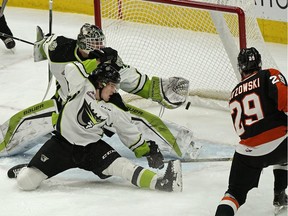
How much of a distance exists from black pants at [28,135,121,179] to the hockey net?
1.11 metres

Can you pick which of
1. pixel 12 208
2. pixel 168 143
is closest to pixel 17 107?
pixel 168 143

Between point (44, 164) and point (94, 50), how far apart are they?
0.63 m

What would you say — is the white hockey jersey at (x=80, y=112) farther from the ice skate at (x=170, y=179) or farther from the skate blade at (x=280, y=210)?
the skate blade at (x=280, y=210)

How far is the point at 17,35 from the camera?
7203mm

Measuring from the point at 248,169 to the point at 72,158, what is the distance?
935mm

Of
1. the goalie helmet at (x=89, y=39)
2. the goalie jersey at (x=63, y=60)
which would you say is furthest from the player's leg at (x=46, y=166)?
the goalie helmet at (x=89, y=39)

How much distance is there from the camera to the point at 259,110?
353 cm

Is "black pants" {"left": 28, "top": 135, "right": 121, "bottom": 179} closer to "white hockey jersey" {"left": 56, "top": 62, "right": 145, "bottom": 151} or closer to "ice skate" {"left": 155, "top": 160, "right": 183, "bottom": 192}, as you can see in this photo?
"white hockey jersey" {"left": 56, "top": 62, "right": 145, "bottom": 151}

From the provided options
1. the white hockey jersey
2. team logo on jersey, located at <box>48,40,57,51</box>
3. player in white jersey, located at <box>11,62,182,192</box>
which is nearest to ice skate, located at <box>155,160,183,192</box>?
player in white jersey, located at <box>11,62,182,192</box>

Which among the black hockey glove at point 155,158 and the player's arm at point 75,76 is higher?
the player's arm at point 75,76

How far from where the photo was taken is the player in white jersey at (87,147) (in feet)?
13.4

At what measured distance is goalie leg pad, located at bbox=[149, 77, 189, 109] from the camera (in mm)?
4723

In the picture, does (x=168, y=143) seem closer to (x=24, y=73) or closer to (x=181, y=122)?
(x=181, y=122)

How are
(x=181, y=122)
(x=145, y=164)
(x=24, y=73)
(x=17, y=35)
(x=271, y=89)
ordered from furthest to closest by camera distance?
(x=17, y=35) < (x=24, y=73) < (x=181, y=122) < (x=145, y=164) < (x=271, y=89)
